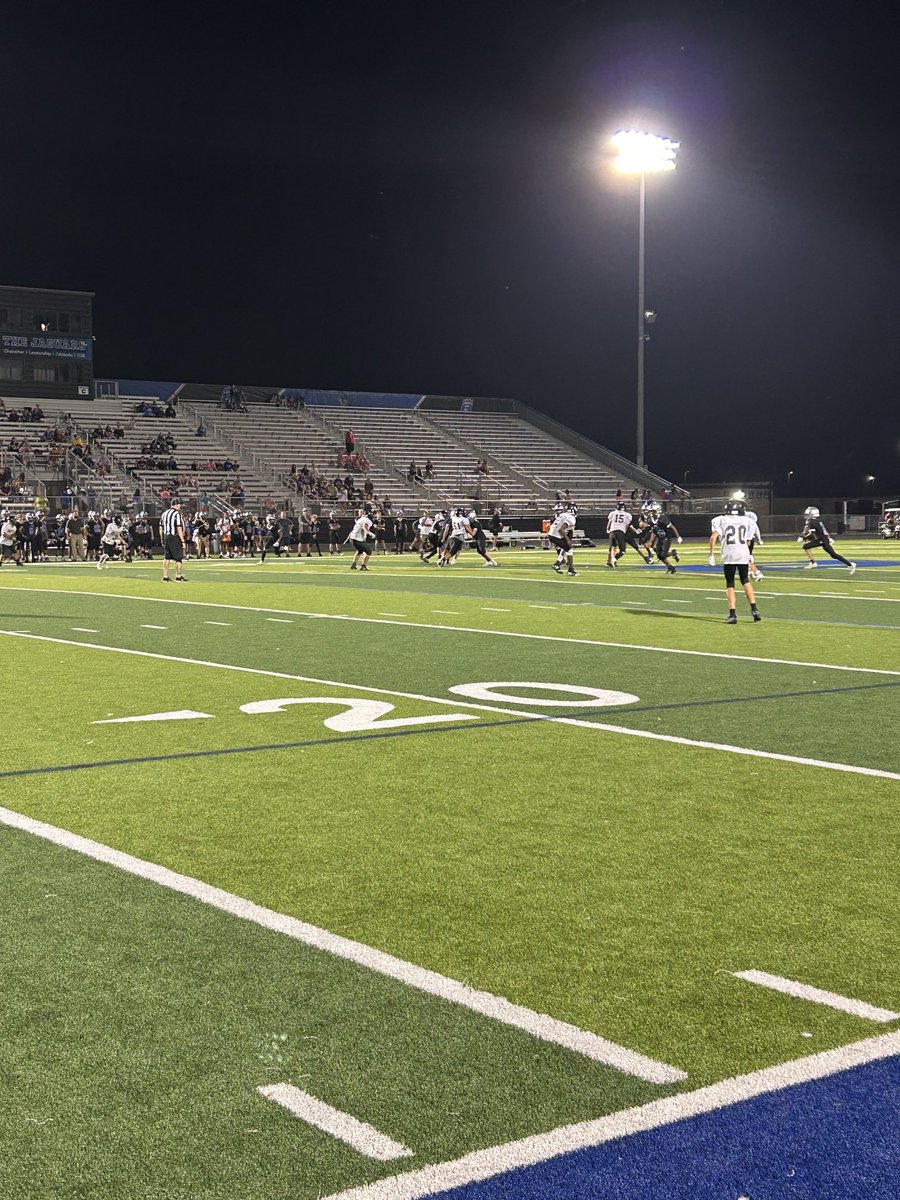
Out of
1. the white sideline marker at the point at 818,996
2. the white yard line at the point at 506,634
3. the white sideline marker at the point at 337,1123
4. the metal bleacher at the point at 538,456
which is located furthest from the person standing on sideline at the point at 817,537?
the metal bleacher at the point at 538,456

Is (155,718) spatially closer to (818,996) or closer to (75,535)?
(818,996)

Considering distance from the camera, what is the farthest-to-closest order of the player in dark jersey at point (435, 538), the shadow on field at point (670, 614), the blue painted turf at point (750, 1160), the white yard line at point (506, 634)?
the player in dark jersey at point (435, 538) → the shadow on field at point (670, 614) → the white yard line at point (506, 634) → the blue painted turf at point (750, 1160)

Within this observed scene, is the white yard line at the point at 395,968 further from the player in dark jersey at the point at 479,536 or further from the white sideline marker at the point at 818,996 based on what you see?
the player in dark jersey at the point at 479,536

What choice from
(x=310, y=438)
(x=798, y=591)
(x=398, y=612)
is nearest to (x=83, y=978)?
(x=398, y=612)

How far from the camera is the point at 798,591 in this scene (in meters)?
21.4

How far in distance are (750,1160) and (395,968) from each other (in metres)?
1.37

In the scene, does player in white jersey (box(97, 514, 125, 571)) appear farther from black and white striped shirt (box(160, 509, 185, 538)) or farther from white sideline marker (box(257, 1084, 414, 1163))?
white sideline marker (box(257, 1084, 414, 1163))

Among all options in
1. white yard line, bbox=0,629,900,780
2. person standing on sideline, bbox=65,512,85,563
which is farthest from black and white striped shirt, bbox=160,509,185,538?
person standing on sideline, bbox=65,512,85,563

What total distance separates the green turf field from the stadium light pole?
40614 mm

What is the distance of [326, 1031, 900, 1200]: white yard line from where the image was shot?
8.55 feet

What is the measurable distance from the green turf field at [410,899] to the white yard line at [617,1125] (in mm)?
46

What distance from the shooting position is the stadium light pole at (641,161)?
1982 inches

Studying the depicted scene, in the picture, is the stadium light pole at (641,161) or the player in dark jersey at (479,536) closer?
the player in dark jersey at (479,536)

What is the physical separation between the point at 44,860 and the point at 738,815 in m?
2.89
